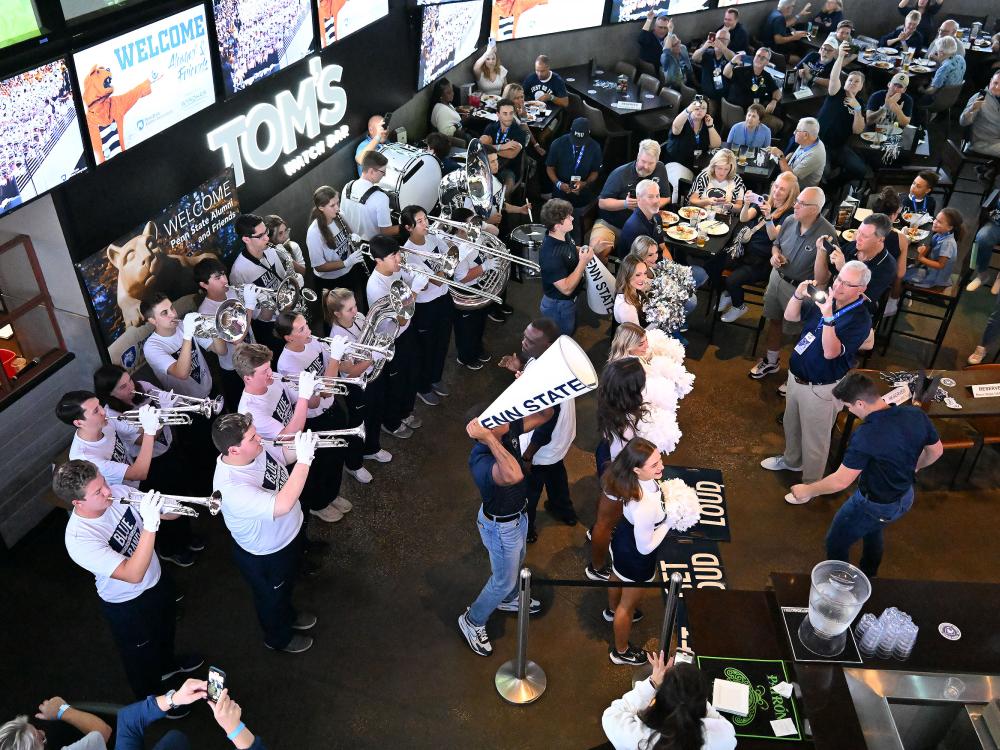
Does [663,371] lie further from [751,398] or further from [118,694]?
[118,694]

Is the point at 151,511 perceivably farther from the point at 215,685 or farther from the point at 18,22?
the point at 18,22

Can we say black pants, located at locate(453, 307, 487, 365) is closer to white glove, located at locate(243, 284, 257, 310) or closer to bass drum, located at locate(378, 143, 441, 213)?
bass drum, located at locate(378, 143, 441, 213)

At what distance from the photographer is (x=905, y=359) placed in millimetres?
8086

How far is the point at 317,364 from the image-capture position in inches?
230

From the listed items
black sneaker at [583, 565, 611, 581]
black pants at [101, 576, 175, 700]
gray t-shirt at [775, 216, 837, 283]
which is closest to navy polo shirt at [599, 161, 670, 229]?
gray t-shirt at [775, 216, 837, 283]

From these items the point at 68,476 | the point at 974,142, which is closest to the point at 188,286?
the point at 68,476

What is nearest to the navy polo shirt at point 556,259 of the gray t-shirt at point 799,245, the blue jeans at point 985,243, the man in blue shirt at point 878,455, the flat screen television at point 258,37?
the gray t-shirt at point 799,245

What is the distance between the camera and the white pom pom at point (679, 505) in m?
4.70

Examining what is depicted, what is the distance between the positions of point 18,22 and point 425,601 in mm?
4261

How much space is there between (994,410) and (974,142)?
5511 mm

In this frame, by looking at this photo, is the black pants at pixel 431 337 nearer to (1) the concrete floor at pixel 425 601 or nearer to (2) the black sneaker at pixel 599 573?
(1) the concrete floor at pixel 425 601

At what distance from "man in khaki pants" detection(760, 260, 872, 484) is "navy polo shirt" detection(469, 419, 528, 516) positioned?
8.55ft

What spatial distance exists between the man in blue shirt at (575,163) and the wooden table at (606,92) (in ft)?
6.95

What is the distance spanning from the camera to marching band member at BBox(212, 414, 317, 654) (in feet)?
14.5
